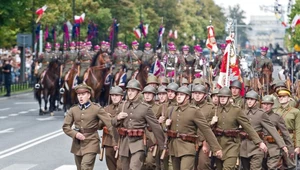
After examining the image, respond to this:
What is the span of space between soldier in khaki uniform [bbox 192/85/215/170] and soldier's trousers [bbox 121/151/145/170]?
110 centimetres

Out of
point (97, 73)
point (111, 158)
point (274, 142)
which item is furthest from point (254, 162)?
point (97, 73)

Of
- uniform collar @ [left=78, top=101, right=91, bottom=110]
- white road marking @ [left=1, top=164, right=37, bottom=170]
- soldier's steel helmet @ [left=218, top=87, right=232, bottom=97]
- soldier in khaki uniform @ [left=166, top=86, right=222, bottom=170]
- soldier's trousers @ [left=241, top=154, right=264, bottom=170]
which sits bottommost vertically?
white road marking @ [left=1, top=164, right=37, bottom=170]

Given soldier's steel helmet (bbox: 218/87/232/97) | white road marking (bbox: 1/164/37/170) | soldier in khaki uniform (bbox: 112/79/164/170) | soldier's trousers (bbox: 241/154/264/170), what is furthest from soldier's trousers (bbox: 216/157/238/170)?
white road marking (bbox: 1/164/37/170)

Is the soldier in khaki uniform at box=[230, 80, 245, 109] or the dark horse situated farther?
the dark horse

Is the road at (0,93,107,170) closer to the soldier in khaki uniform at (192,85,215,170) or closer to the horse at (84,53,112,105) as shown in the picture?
the horse at (84,53,112,105)

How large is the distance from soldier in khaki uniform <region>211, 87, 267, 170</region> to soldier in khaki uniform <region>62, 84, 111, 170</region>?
203 cm

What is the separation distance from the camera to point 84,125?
Result: 1752cm

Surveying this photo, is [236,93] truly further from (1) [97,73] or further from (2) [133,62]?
(2) [133,62]

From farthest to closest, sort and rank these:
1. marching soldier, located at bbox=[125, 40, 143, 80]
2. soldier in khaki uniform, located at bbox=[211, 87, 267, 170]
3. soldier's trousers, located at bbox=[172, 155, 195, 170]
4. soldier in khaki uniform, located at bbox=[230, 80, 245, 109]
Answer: marching soldier, located at bbox=[125, 40, 143, 80]
soldier in khaki uniform, located at bbox=[230, 80, 245, 109]
soldier in khaki uniform, located at bbox=[211, 87, 267, 170]
soldier's trousers, located at bbox=[172, 155, 195, 170]

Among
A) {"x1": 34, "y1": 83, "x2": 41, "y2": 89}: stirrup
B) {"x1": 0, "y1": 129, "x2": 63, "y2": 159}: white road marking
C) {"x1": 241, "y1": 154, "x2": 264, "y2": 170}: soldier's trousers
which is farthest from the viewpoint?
{"x1": 34, "y1": 83, "x2": 41, "y2": 89}: stirrup

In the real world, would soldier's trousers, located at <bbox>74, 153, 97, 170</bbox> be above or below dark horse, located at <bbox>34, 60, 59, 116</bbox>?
below

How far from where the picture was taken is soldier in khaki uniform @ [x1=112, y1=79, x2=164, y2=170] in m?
17.4

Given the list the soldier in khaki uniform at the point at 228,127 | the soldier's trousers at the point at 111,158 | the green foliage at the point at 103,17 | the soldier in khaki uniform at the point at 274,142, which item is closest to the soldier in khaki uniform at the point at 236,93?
the soldier in khaki uniform at the point at 274,142

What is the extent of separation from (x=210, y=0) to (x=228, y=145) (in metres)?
135
